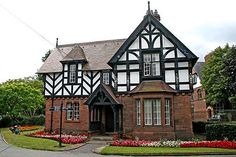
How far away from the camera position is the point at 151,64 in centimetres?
2345

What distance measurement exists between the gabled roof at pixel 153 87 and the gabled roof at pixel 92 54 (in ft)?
15.7

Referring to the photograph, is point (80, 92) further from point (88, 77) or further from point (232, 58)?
point (232, 58)

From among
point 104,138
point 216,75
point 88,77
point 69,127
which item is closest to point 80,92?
point 88,77

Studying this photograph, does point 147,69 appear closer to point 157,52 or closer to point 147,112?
point 157,52

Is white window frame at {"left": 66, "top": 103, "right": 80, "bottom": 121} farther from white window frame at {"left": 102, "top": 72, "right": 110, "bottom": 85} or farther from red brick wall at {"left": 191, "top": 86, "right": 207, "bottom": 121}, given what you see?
red brick wall at {"left": 191, "top": 86, "right": 207, "bottom": 121}

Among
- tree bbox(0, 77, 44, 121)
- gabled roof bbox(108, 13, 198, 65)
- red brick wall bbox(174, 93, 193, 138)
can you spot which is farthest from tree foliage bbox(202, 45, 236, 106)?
tree bbox(0, 77, 44, 121)

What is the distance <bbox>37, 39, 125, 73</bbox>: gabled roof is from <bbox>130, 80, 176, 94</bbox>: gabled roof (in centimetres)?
478

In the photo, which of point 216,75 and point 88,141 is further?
point 216,75

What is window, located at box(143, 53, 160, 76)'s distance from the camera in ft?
76.4

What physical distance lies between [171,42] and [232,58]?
14120 millimetres

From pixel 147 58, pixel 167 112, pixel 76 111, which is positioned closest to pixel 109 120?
pixel 76 111

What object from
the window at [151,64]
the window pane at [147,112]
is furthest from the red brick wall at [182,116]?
the window at [151,64]

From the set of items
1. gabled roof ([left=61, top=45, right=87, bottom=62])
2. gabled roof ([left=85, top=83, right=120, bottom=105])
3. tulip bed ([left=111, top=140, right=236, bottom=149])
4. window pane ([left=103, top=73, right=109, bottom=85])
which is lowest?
tulip bed ([left=111, top=140, right=236, bottom=149])

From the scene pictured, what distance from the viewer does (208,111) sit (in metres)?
53.0
